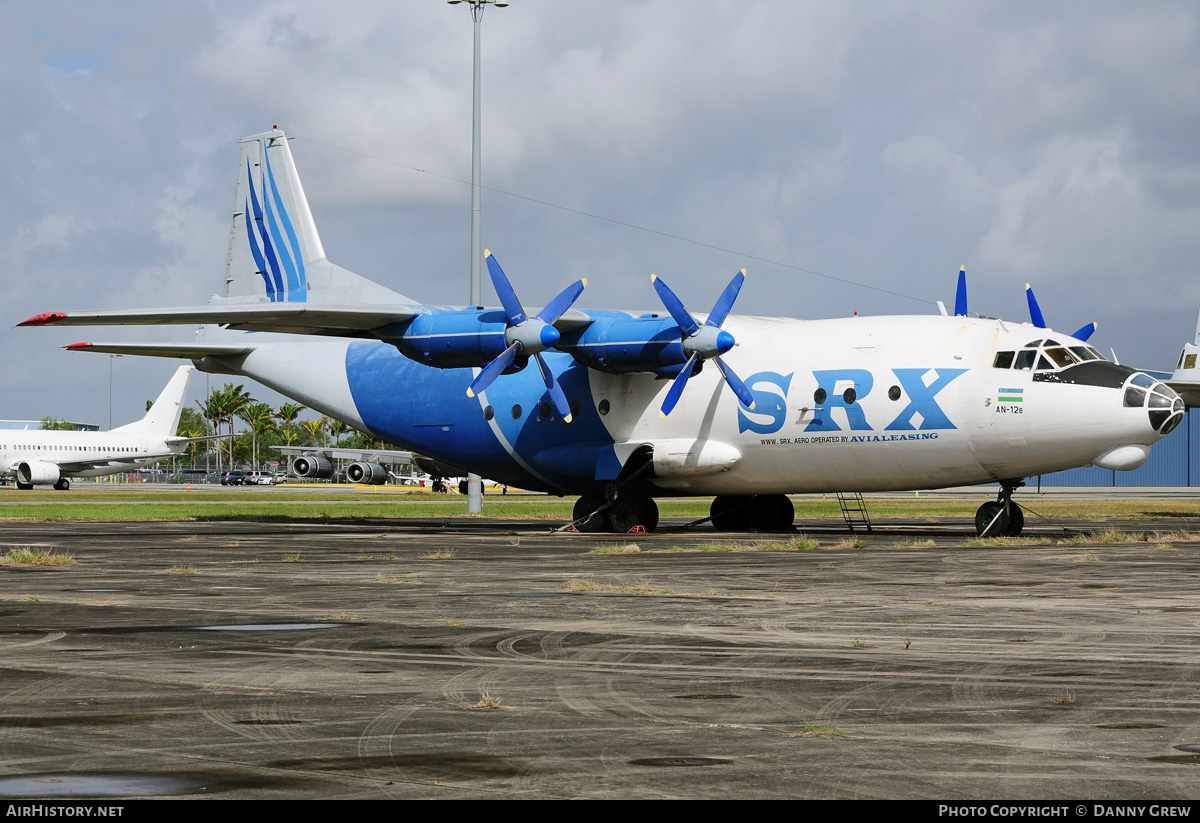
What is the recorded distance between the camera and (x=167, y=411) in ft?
313

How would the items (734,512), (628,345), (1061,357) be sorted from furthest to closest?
(734,512) < (628,345) < (1061,357)

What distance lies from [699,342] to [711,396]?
5.88 feet

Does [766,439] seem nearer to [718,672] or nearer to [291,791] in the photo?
[718,672]

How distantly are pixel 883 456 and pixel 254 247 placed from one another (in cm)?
2077

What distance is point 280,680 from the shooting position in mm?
8672

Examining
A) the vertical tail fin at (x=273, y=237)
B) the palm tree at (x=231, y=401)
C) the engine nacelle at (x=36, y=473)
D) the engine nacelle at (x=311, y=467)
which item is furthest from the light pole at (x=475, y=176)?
the palm tree at (x=231, y=401)

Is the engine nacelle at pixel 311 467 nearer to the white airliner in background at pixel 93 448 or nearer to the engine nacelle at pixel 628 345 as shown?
the white airliner in background at pixel 93 448

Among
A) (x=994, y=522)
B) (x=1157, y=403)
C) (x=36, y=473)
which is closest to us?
(x=1157, y=403)

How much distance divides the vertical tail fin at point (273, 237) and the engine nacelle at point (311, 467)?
39692 millimetres

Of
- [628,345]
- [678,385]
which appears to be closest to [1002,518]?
[678,385]

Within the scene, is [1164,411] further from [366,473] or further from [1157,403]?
[366,473]

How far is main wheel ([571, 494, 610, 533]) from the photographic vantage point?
3047 centimetres

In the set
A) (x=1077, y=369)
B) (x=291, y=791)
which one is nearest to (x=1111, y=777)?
(x=291, y=791)

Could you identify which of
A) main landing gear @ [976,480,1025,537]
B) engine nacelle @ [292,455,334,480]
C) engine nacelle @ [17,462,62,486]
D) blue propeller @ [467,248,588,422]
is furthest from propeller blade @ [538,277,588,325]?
engine nacelle @ [17,462,62,486]
